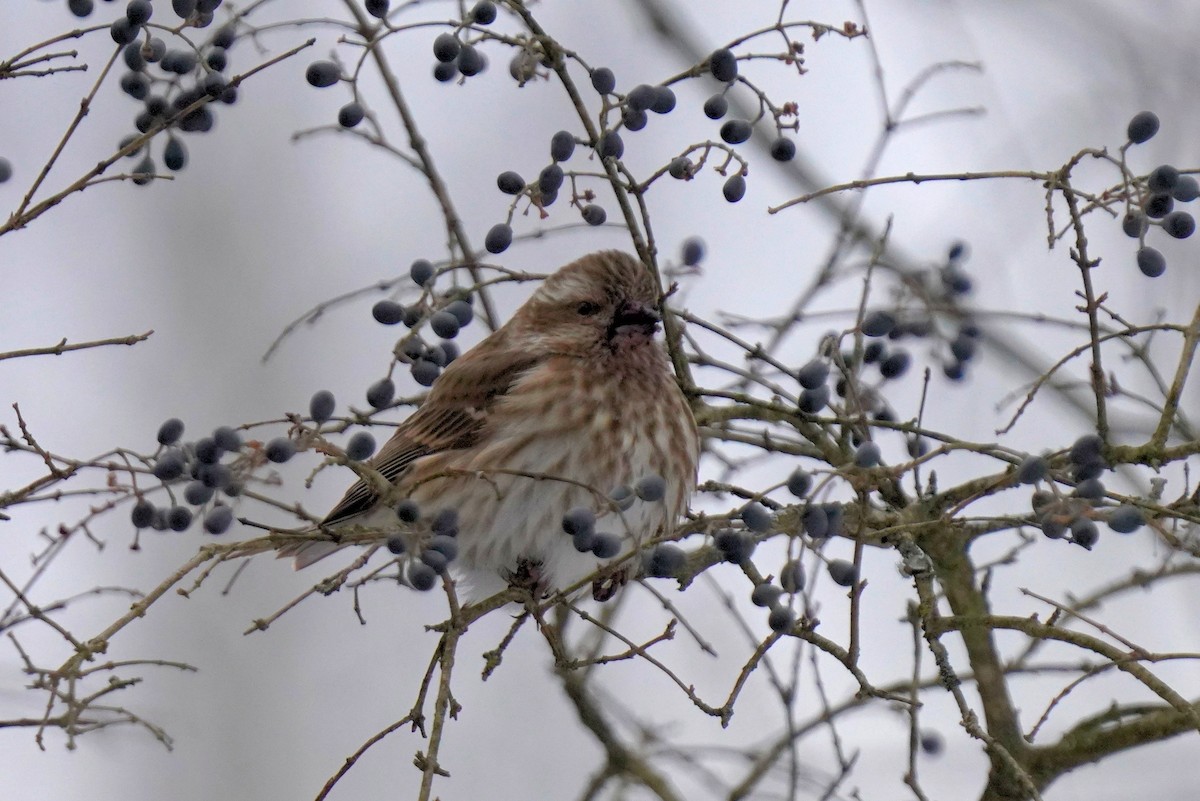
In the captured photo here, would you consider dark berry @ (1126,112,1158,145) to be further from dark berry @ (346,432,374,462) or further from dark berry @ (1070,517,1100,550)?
dark berry @ (346,432,374,462)

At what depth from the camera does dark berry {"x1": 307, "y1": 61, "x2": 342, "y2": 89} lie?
470cm

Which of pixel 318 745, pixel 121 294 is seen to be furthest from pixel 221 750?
pixel 121 294

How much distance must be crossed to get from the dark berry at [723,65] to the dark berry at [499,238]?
881 millimetres

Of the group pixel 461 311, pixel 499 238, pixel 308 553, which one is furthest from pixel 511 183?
pixel 308 553

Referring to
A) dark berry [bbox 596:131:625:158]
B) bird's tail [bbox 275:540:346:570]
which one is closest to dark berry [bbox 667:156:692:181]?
dark berry [bbox 596:131:625:158]

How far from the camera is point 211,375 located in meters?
14.5

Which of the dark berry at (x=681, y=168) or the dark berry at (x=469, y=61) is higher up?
the dark berry at (x=469, y=61)

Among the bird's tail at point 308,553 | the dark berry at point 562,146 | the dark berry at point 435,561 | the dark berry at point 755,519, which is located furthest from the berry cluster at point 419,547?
the bird's tail at point 308,553

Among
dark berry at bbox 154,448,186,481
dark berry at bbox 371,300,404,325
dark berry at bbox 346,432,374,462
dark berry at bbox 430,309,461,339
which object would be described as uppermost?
dark berry at bbox 371,300,404,325

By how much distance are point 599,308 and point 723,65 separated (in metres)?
1.98

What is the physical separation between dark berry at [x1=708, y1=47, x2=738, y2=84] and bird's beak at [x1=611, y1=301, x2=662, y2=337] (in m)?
1.72

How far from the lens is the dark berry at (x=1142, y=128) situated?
4.16 meters

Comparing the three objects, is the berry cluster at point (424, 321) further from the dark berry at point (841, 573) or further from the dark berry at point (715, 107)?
the dark berry at point (841, 573)

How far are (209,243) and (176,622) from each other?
4.14 m
